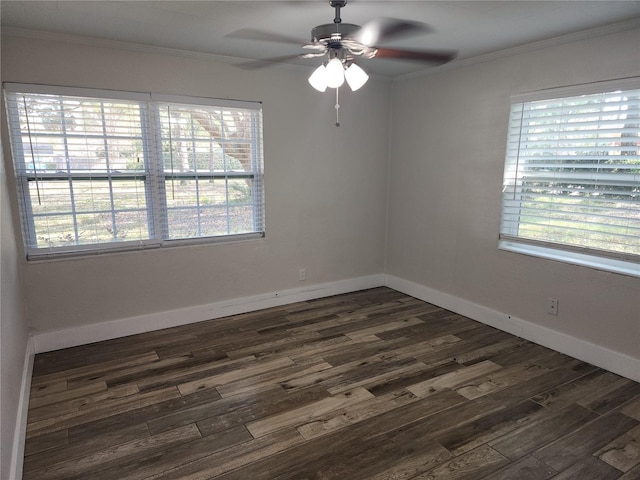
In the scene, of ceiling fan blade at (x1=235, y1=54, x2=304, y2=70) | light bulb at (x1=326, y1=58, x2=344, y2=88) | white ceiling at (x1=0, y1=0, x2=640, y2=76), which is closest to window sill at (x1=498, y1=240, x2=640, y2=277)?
white ceiling at (x1=0, y1=0, x2=640, y2=76)

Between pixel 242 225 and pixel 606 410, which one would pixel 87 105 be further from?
pixel 606 410

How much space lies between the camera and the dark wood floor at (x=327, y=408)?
2.02 meters

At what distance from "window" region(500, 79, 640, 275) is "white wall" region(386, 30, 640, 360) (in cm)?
10

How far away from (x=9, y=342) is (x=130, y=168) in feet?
5.32

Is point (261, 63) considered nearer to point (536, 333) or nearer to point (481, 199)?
point (481, 199)

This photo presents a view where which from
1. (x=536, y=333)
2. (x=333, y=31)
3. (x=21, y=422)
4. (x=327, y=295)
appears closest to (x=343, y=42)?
(x=333, y=31)

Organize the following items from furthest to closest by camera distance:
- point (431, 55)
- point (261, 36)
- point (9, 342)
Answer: point (431, 55)
point (261, 36)
point (9, 342)

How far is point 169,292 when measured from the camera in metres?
3.61

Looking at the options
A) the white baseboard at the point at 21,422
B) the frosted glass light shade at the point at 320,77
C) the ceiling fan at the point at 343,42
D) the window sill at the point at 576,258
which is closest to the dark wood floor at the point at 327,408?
the white baseboard at the point at 21,422

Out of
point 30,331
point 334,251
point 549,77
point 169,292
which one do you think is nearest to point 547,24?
point 549,77

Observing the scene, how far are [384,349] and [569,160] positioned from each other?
197 centimetres

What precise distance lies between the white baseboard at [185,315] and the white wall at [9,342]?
29cm

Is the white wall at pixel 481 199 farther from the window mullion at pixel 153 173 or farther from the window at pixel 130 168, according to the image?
the window mullion at pixel 153 173

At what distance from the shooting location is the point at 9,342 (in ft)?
6.91
